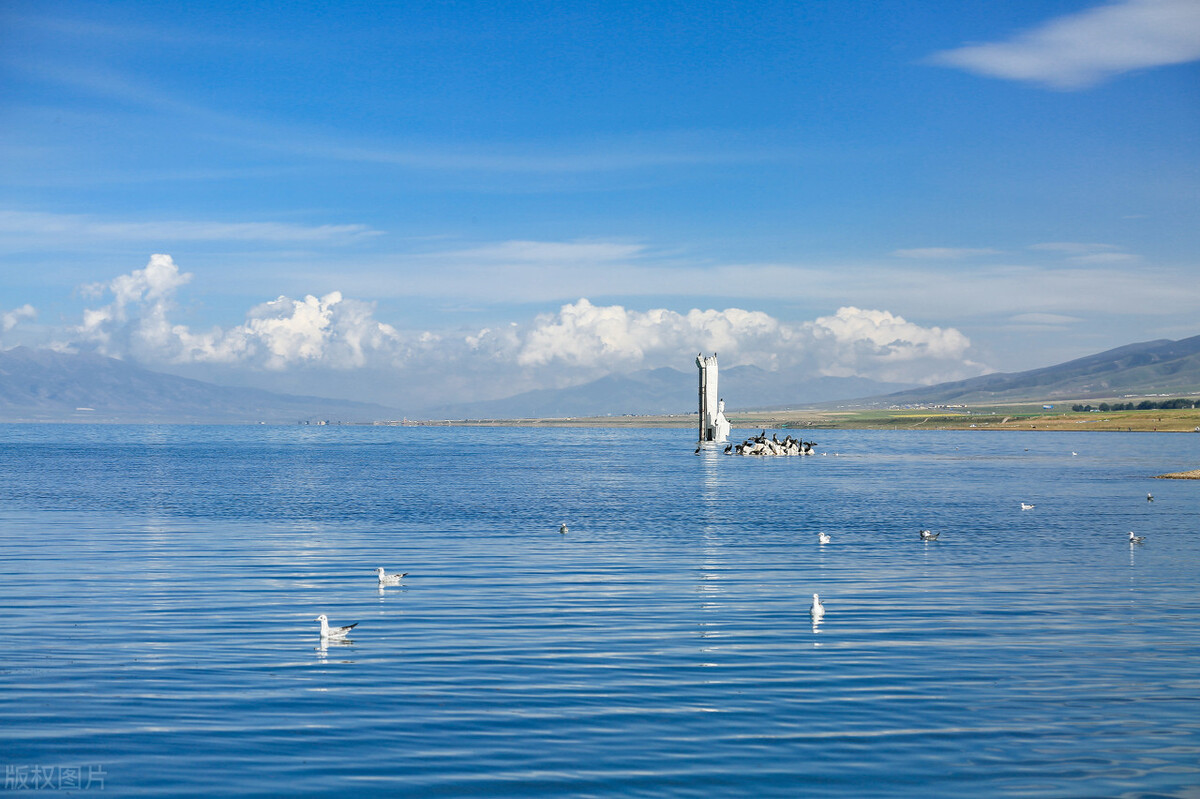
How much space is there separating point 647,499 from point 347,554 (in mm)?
30736

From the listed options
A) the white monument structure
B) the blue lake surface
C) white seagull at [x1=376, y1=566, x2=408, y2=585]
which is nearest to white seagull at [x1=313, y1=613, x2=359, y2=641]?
the blue lake surface

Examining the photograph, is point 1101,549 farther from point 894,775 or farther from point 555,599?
point 894,775

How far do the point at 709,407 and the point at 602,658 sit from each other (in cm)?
13845

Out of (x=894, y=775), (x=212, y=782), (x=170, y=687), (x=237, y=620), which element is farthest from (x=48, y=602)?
(x=894, y=775)

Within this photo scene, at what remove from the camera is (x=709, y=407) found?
15888cm

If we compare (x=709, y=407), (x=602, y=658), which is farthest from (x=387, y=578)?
(x=709, y=407)

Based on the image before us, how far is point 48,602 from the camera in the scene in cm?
2766

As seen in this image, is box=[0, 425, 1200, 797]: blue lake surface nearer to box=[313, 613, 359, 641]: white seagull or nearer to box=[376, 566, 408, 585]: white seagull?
box=[313, 613, 359, 641]: white seagull

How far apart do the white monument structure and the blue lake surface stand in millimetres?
95668

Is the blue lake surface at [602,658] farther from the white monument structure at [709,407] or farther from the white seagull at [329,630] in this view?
the white monument structure at [709,407]

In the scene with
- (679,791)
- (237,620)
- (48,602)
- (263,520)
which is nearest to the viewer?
(679,791)

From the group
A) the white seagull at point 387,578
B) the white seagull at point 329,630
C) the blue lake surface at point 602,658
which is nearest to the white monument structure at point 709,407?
the blue lake surface at point 602,658

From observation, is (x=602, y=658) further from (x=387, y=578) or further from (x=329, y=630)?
(x=387, y=578)

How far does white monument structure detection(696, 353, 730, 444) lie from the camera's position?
147m
